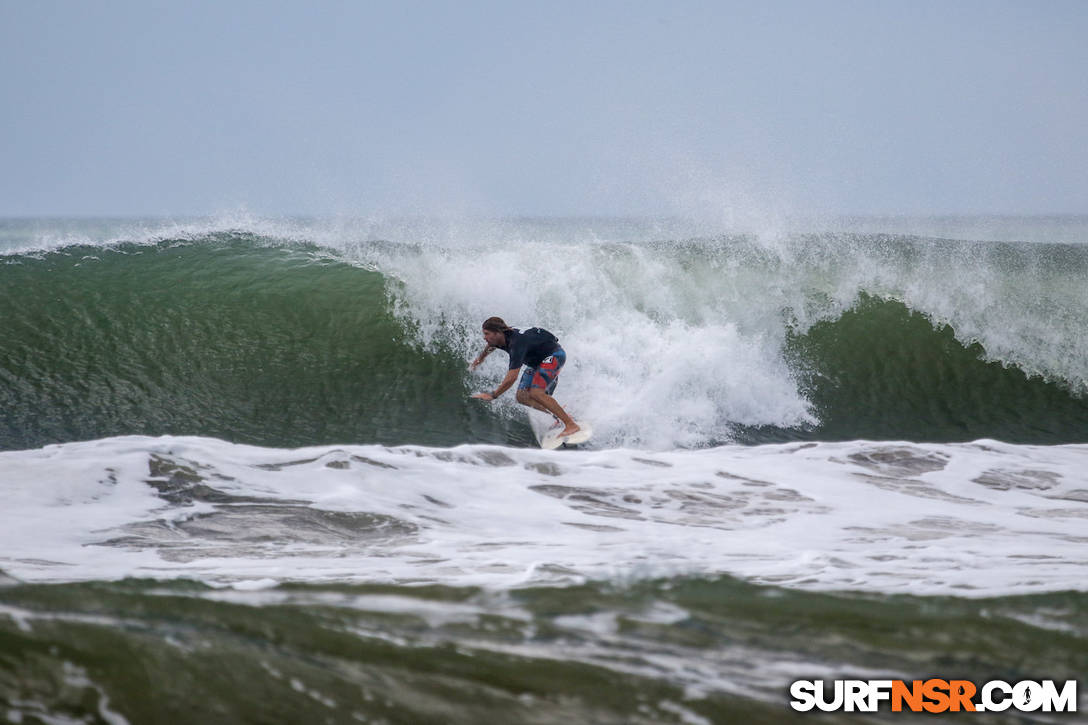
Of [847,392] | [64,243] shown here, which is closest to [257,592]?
[847,392]

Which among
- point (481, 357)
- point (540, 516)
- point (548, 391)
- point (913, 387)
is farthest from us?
point (913, 387)

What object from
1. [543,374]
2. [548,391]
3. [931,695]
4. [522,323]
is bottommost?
[931,695]

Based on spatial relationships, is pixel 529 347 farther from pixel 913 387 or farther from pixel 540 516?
pixel 913 387

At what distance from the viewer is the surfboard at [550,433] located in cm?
731

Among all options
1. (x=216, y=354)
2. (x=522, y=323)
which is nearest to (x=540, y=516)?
(x=522, y=323)

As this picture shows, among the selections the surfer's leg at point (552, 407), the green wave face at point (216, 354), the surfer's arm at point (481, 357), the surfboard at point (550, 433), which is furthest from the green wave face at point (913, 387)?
the green wave face at point (216, 354)

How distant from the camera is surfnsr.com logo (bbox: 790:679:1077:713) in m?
2.07

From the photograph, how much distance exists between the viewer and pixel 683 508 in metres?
4.99

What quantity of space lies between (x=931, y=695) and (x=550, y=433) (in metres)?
5.44

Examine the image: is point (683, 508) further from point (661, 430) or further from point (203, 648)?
point (203, 648)

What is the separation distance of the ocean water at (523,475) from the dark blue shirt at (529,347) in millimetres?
728

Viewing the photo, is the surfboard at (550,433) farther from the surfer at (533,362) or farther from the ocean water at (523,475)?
the ocean water at (523,475)

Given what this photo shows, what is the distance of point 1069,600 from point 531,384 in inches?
200

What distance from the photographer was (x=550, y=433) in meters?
7.48
